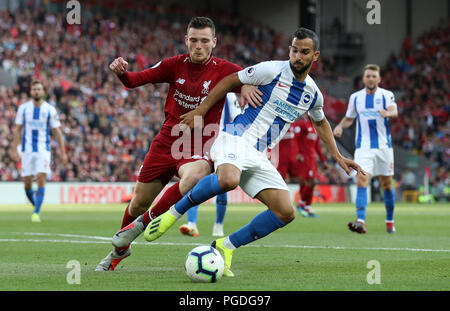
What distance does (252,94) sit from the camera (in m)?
6.80

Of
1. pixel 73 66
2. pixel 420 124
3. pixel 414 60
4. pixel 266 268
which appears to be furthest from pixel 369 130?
pixel 414 60

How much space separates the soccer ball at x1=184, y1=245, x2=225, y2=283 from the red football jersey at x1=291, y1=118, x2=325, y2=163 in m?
12.0

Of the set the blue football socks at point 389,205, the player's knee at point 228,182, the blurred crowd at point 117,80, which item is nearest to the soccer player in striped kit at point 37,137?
the blue football socks at point 389,205

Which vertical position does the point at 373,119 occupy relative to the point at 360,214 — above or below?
above

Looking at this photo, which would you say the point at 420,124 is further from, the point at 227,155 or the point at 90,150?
the point at 227,155

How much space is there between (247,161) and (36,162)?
357 inches

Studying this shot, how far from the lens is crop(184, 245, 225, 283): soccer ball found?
6.07m

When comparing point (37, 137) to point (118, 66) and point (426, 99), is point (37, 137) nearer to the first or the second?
point (118, 66)

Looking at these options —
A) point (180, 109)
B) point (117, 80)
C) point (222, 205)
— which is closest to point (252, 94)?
point (180, 109)

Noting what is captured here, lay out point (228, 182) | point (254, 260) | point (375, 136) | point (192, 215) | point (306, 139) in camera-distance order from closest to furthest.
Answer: point (228, 182)
point (254, 260)
point (192, 215)
point (375, 136)
point (306, 139)

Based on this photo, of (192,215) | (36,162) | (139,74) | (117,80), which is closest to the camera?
(139,74)

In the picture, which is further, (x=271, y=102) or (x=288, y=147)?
(x=288, y=147)

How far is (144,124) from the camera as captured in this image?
28.4 m

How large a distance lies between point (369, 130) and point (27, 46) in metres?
19.2
